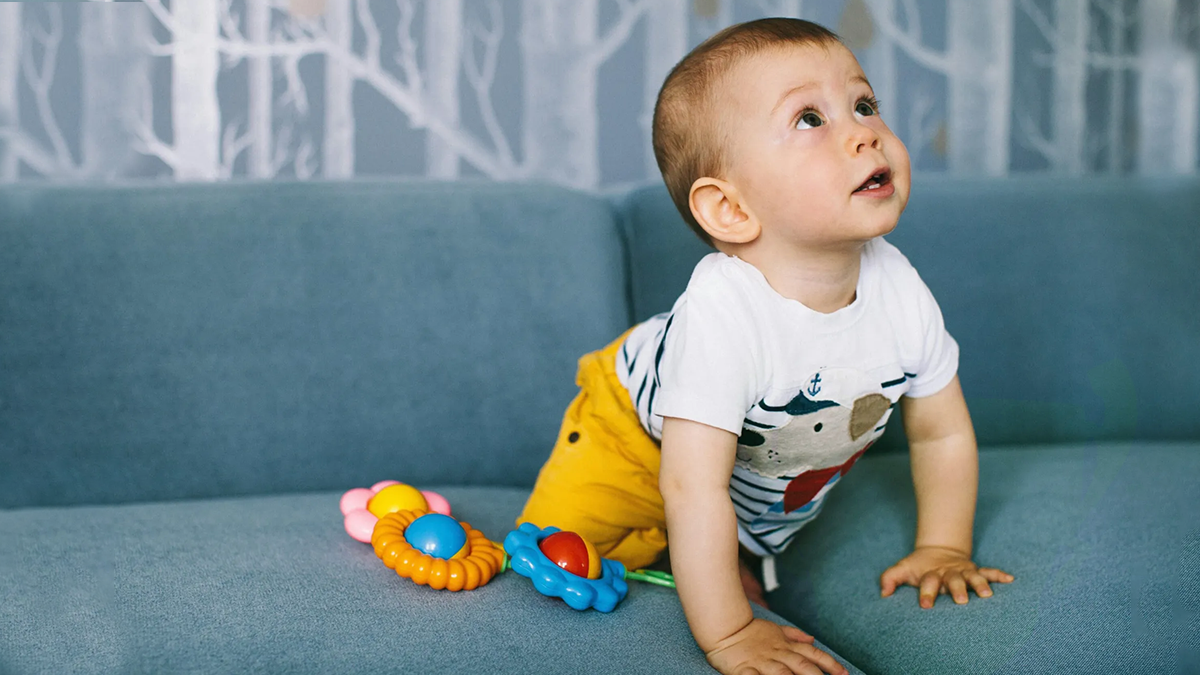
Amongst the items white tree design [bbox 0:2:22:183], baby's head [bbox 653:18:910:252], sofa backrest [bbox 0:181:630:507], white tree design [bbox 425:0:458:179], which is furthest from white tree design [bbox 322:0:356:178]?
baby's head [bbox 653:18:910:252]

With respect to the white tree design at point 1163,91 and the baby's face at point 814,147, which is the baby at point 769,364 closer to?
the baby's face at point 814,147

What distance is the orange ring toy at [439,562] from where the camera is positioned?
34.7 inches

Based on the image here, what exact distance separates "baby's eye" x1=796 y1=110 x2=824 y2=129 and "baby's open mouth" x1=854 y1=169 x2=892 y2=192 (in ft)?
0.23

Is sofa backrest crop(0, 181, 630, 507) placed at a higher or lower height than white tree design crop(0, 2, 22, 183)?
lower

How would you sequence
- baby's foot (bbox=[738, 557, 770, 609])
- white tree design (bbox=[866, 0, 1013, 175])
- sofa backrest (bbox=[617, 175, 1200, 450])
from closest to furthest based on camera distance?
baby's foot (bbox=[738, 557, 770, 609]) < sofa backrest (bbox=[617, 175, 1200, 450]) < white tree design (bbox=[866, 0, 1013, 175])

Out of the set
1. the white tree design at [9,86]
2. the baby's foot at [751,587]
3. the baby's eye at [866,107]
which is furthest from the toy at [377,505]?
the white tree design at [9,86]

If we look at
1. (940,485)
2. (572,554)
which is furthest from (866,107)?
(572,554)

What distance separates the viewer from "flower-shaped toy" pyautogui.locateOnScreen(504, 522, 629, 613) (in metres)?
0.86

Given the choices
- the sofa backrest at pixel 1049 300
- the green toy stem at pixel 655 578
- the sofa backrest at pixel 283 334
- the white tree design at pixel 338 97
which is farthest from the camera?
the white tree design at pixel 338 97

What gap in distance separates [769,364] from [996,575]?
1.02 ft

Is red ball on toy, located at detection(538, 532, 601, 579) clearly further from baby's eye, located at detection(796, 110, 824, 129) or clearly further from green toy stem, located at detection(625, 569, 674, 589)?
baby's eye, located at detection(796, 110, 824, 129)

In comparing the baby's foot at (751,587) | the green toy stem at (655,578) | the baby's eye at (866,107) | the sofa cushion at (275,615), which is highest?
the baby's eye at (866,107)

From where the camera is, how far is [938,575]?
3.12 ft

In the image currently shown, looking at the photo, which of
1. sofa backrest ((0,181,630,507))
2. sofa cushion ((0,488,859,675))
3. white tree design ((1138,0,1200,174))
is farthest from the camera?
white tree design ((1138,0,1200,174))
